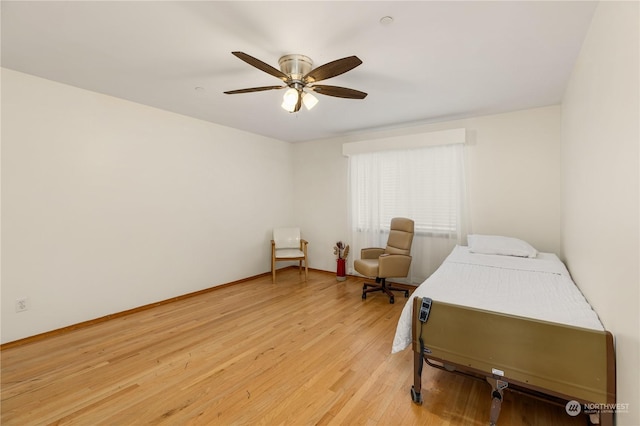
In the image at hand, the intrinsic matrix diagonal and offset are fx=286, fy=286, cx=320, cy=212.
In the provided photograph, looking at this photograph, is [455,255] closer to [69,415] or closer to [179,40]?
[179,40]

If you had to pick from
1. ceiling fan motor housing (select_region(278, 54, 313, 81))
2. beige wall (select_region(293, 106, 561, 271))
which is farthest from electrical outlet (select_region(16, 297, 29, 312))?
beige wall (select_region(293, 106, 561, 271))

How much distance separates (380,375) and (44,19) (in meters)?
3.35

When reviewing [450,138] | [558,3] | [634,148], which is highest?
[558,3]

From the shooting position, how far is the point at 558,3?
1.69m

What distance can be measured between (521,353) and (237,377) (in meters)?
1.88

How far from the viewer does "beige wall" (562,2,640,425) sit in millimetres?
1192

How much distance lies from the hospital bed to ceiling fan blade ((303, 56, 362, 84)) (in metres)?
1.62

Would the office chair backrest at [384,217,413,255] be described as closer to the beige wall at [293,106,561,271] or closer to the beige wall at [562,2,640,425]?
the beige wall at [293,106,561,271]

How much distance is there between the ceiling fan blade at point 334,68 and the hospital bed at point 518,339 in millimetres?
1625

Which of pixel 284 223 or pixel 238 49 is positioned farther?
pixel 284 223

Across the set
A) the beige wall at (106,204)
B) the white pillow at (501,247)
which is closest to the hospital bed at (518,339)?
the white pillow at (501,247)

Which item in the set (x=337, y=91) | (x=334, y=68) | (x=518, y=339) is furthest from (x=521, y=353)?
(x=337, y=91)

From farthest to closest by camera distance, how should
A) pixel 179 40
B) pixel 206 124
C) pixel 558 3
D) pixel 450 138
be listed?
1. pixel 206 124
2. pixel 450 138
3. pixel 179 40
4. pixel 558 3

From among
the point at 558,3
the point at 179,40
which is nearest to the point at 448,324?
the point at 558,3
